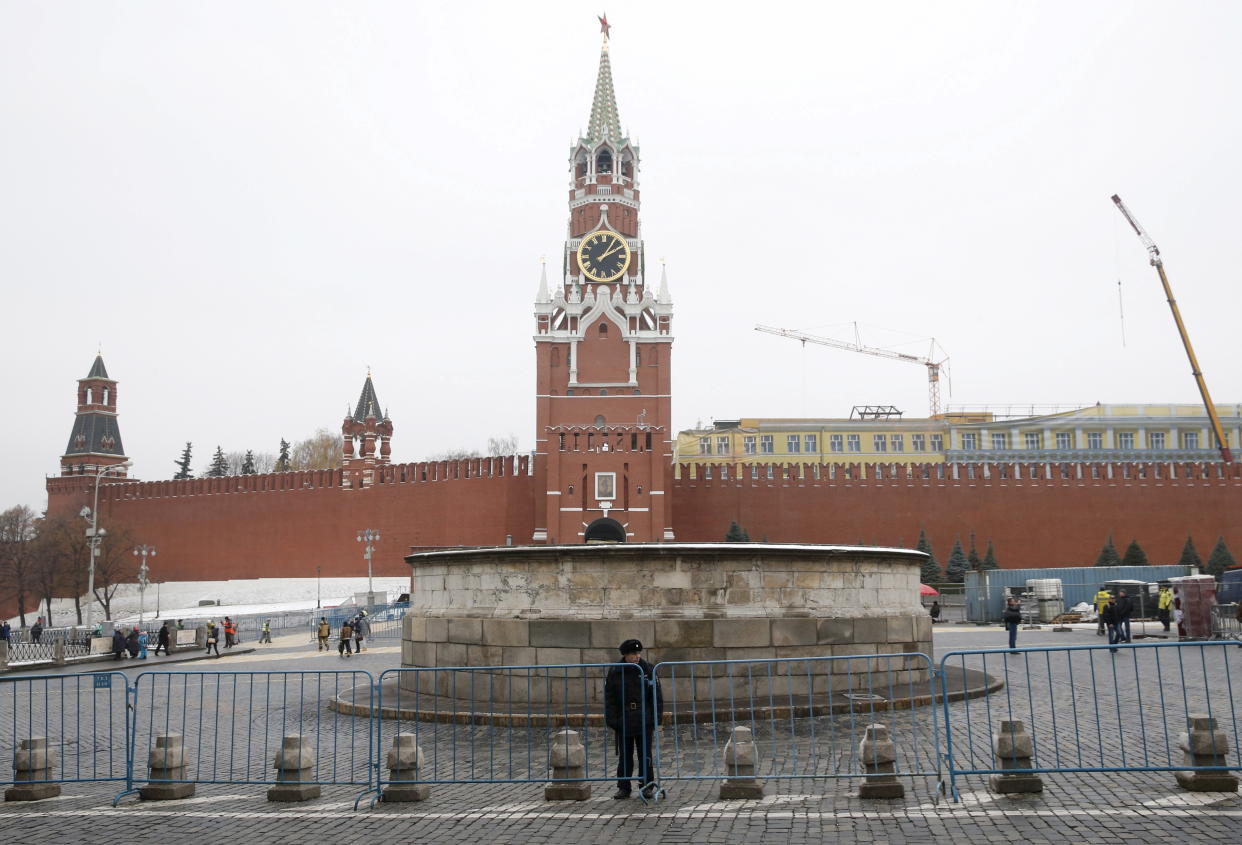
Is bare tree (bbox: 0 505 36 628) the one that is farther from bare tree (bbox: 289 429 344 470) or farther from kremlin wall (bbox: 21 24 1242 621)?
bare tree (bbox: 289 429 344 470)

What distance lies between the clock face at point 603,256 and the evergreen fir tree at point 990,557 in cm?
1822

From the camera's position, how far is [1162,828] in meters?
5.00

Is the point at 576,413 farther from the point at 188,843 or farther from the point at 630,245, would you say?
the point at 188,843

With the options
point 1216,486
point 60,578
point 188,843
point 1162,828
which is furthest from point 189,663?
point 1216,486

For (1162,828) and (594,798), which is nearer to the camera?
(1162,828)

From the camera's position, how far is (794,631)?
374 inches

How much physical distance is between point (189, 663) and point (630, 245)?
29.8 metres

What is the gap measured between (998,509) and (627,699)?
122ft

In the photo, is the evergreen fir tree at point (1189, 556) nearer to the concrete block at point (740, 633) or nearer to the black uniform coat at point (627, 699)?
the concrete block at point (740, 633)

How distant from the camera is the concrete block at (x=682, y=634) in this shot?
9.21 metres

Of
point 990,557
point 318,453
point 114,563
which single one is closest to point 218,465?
point 318,453

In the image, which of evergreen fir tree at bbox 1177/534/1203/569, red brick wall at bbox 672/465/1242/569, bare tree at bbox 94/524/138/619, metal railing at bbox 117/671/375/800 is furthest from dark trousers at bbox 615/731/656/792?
bare tree at bbox 94/524/138/619

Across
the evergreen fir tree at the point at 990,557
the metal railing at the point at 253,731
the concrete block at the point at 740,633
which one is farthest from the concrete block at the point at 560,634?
the evergreen fir tree at the point at 990,557

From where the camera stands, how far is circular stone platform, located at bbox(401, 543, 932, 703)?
9.27 meters
